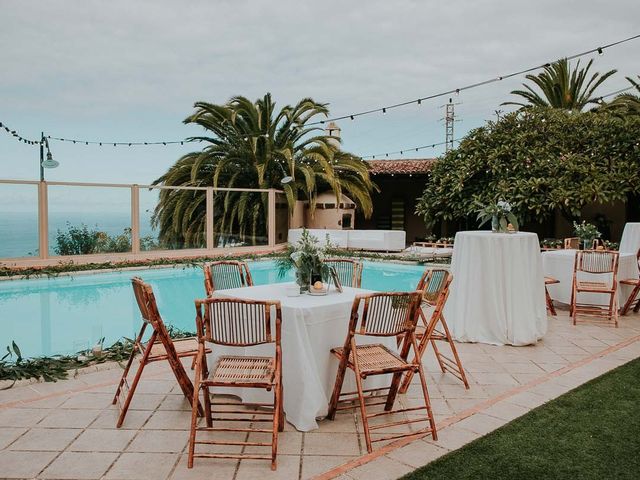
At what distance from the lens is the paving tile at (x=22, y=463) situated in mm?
2523

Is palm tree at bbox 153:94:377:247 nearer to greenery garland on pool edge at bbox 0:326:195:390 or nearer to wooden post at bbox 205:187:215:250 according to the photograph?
wooden post at bbox 205:187:215:250

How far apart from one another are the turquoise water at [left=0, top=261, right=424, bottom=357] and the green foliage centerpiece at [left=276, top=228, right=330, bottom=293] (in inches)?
131

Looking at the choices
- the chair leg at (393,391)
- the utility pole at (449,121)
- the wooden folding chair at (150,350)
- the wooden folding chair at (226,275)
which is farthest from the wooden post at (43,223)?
the utility pole at (449,121)

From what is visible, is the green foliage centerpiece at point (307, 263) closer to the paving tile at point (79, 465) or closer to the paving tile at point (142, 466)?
the paving tile at point (142, 466)

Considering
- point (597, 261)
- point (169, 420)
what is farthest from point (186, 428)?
point (597, 261)

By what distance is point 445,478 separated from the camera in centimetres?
249

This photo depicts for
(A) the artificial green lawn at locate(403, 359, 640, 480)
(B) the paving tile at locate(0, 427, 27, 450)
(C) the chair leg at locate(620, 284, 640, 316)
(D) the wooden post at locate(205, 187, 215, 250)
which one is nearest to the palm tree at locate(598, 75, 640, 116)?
(C) the chair leg at locate(620, 284, 640, 316)

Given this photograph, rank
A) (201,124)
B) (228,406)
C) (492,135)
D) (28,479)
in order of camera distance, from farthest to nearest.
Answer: (201,124) → (492,135) → (228,406) → (28,479)

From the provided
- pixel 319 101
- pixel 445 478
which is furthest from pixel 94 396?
pixel 319 101

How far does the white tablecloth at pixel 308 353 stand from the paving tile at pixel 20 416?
114cm

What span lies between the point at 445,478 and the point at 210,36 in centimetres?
1370

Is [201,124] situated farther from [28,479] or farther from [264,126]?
[28,479]

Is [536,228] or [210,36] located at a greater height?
[210,36]

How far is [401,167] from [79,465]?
17.2m
